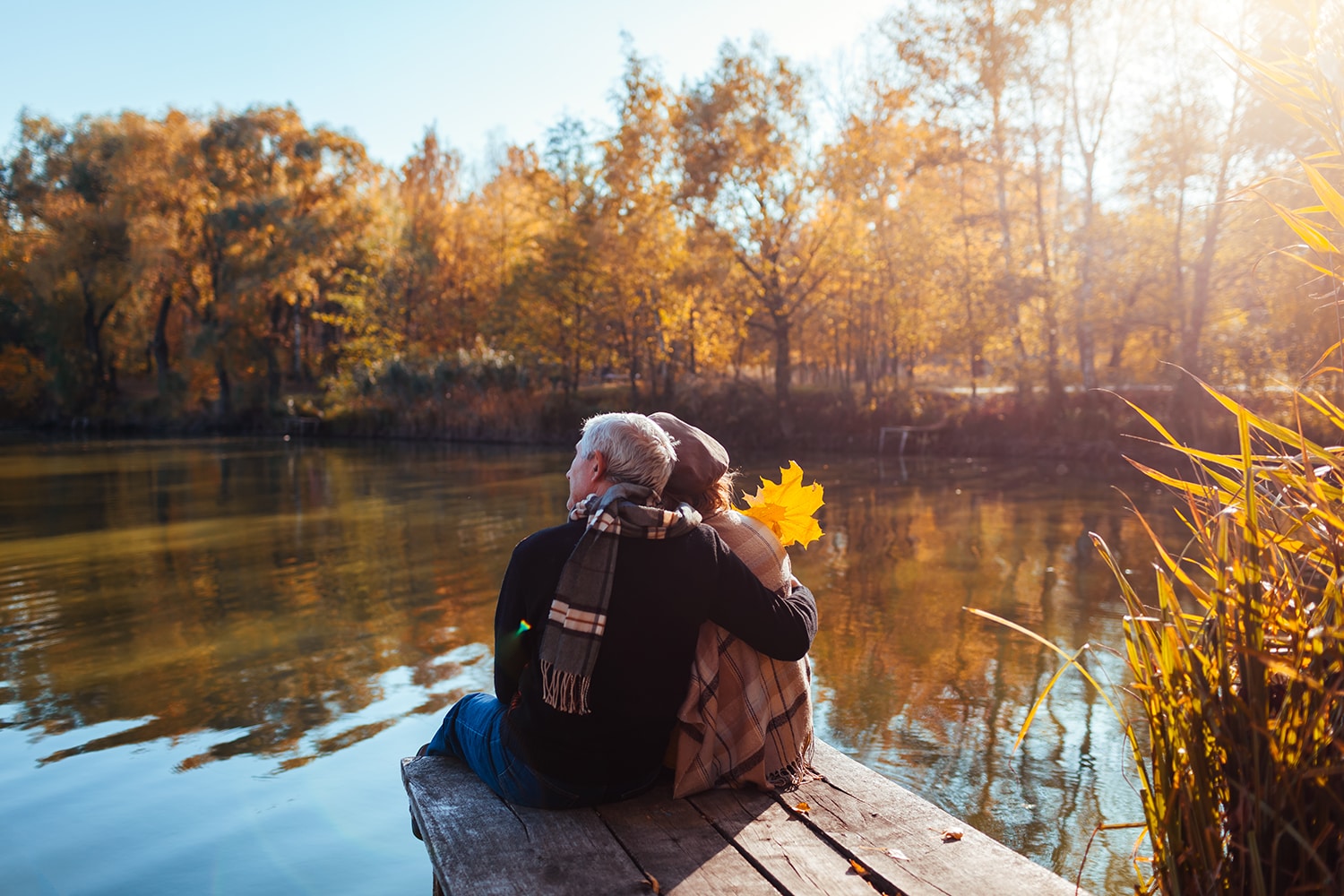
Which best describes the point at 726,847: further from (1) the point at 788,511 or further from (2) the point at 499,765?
(1) the point at 788,511

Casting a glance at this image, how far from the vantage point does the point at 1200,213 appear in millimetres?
20109

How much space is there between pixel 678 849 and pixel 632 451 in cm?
100

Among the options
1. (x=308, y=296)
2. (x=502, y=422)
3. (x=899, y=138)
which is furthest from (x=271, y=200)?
(x=899, y=138)

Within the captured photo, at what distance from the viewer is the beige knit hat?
284 cm

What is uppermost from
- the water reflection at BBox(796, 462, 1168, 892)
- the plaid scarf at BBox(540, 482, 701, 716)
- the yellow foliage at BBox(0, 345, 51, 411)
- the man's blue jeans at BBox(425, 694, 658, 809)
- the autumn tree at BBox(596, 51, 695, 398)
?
the autumn tree at BBox(596, 51, 695, 398)

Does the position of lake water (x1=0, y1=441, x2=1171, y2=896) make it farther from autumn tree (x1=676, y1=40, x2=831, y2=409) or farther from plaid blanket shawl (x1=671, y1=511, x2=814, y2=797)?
autumn tree (x1=676, y1=40, x2=831, y2=409)

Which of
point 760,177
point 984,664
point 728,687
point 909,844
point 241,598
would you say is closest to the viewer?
point 909,844

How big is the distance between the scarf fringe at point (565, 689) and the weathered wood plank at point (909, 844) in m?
0.67

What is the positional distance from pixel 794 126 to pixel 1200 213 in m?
10.2

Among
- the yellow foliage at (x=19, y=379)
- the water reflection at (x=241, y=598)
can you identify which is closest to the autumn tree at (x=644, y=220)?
the water reflection at (x=241, y=598)

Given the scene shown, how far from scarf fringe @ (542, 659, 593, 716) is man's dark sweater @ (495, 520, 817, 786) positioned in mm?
68

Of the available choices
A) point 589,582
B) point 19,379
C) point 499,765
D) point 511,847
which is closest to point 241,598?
point 499,765

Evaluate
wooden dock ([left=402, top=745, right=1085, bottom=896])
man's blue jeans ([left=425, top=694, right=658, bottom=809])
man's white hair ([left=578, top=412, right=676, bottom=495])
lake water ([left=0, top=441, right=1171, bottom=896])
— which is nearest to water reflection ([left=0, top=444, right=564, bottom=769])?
lake water ([left=0, top=441, right=1171, bottom=896])

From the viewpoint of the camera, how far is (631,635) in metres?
2.61
